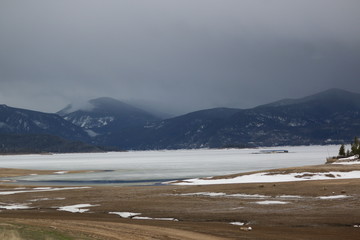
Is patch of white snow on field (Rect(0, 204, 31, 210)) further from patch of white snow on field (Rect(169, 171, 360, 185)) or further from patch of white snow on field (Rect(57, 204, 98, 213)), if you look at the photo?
patch of white snow on field (Rect(169, 171, 360, 185))

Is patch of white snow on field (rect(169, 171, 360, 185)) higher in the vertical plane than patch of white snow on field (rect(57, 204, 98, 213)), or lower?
higher

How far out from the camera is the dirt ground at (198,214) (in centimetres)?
2592

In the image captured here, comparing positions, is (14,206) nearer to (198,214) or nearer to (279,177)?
(198,214)

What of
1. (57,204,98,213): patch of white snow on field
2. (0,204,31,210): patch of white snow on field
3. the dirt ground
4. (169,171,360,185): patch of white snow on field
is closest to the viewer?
the dirt ground

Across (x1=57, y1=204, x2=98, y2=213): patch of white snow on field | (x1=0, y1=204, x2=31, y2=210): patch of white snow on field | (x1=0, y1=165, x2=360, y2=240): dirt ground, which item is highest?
(x1=0, y1=165, x2=360, y2=240): dirt ground

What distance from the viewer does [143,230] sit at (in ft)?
89.4

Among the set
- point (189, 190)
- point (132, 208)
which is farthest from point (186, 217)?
point (189, 190)

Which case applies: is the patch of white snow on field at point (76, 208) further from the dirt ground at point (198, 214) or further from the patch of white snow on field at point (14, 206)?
the patch of white snow on field at point (14, 206)

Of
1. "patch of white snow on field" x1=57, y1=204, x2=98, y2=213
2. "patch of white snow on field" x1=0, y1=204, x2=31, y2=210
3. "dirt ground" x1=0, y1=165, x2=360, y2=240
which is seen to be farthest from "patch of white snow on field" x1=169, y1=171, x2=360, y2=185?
"patch of white snow on field" x1=0, y1=204, x2=31, y2=210

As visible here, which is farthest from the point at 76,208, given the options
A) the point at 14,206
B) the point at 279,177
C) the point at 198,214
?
the point at 279,177

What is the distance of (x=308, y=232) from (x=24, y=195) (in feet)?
131

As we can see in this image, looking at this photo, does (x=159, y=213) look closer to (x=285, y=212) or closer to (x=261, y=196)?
(x=285, y=212)

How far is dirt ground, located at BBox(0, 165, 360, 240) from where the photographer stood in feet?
85.0

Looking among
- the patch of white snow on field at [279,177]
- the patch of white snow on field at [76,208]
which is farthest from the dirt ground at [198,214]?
the patch of white snow on field at [279,177]
